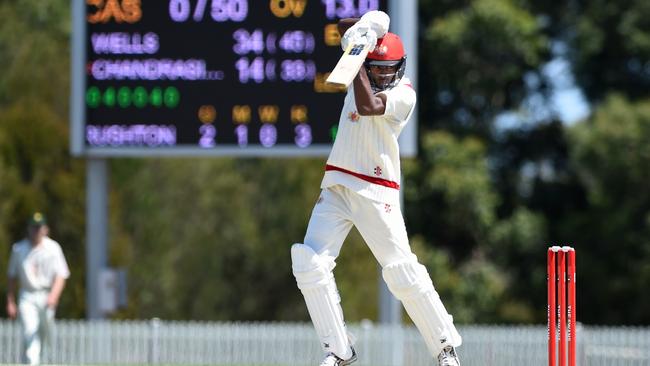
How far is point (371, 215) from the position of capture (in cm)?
695

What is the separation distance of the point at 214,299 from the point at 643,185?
24.1 ft

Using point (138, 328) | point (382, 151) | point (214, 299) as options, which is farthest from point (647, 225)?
point (382, 151)

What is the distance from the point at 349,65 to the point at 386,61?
556 mm

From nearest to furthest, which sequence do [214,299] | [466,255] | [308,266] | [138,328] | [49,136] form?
A: [308,266] < [138,328] < [49,136] < [214,299] < [466,255]

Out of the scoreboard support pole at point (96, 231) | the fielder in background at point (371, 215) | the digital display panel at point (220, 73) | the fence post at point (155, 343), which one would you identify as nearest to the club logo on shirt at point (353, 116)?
the fielder in background at point (371, 215)

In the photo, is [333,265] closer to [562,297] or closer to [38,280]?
[562,297]

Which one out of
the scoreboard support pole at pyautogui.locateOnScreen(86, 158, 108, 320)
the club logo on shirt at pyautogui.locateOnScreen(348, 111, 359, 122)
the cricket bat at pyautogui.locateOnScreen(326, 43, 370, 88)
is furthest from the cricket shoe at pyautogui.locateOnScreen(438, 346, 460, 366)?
the scoreboard support pole at pyautogui.locateOnScreen(86, 158, 108, 320)

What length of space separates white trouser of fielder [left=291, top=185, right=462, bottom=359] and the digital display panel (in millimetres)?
5926

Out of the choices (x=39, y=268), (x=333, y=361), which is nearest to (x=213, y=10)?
(x=39, y=268)

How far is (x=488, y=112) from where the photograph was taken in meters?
26.6

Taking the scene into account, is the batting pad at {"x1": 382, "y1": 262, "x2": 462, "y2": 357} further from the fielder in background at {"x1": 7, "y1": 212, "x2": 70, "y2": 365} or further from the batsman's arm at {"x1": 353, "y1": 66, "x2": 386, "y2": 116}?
the fielder in background at {"x1": 7, "y1": 212, "x2": 70, "y2": 365}

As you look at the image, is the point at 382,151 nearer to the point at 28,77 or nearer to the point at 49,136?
the point at 49,136

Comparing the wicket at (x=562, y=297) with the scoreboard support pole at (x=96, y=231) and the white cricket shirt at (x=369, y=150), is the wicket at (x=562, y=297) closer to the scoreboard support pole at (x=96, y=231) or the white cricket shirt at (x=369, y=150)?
the white cricket shirt at (x=369, y=150)

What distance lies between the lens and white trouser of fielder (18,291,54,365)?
448 inches
